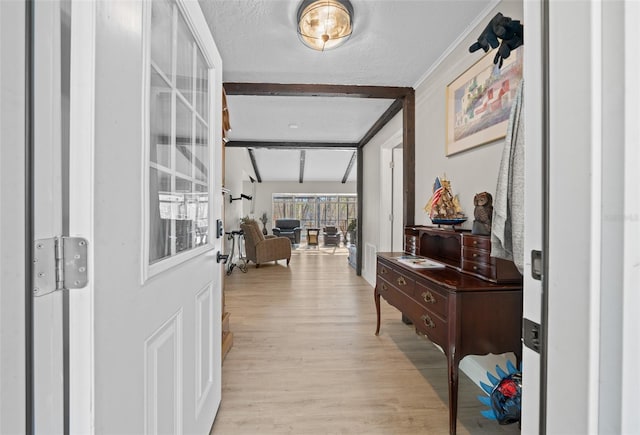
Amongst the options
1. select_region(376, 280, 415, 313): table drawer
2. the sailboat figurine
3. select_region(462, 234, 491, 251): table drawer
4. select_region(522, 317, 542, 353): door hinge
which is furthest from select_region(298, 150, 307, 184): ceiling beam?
select_region(522, 317, 542, 353): door hinge

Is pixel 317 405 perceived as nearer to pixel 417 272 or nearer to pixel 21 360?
pixel 417 272

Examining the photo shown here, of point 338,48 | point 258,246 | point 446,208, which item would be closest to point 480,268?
point 446,208

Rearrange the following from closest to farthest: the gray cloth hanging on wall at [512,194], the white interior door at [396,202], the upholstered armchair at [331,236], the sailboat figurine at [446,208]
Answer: the gray cloth hanging on wall at [512,194]
the sailboat figurine at [446,208]
the white interior door at [396,202]
the upholstered armchair at [331,236]

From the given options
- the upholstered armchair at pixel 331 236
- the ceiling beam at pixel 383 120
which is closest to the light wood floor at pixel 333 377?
the ceiling beam at pixel 383 120

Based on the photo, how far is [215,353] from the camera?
1.45m

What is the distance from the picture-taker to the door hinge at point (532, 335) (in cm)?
50

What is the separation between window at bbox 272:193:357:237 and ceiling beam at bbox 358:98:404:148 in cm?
643

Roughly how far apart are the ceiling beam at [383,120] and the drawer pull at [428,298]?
2107 millimetres

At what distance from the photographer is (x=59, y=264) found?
20.1 inches

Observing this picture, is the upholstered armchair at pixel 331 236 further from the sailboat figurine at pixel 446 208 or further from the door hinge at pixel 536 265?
the door hinge at pixel 536 265

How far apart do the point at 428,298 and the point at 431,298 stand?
31 millimetres

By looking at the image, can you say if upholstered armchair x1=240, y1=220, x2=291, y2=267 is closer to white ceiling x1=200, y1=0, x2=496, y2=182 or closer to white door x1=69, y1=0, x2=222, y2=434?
white ceiling x1=200, y1=0, x2=496, y2=182

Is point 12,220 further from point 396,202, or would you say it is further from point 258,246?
point 258,246

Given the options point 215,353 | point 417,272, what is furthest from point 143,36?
point 417,272
